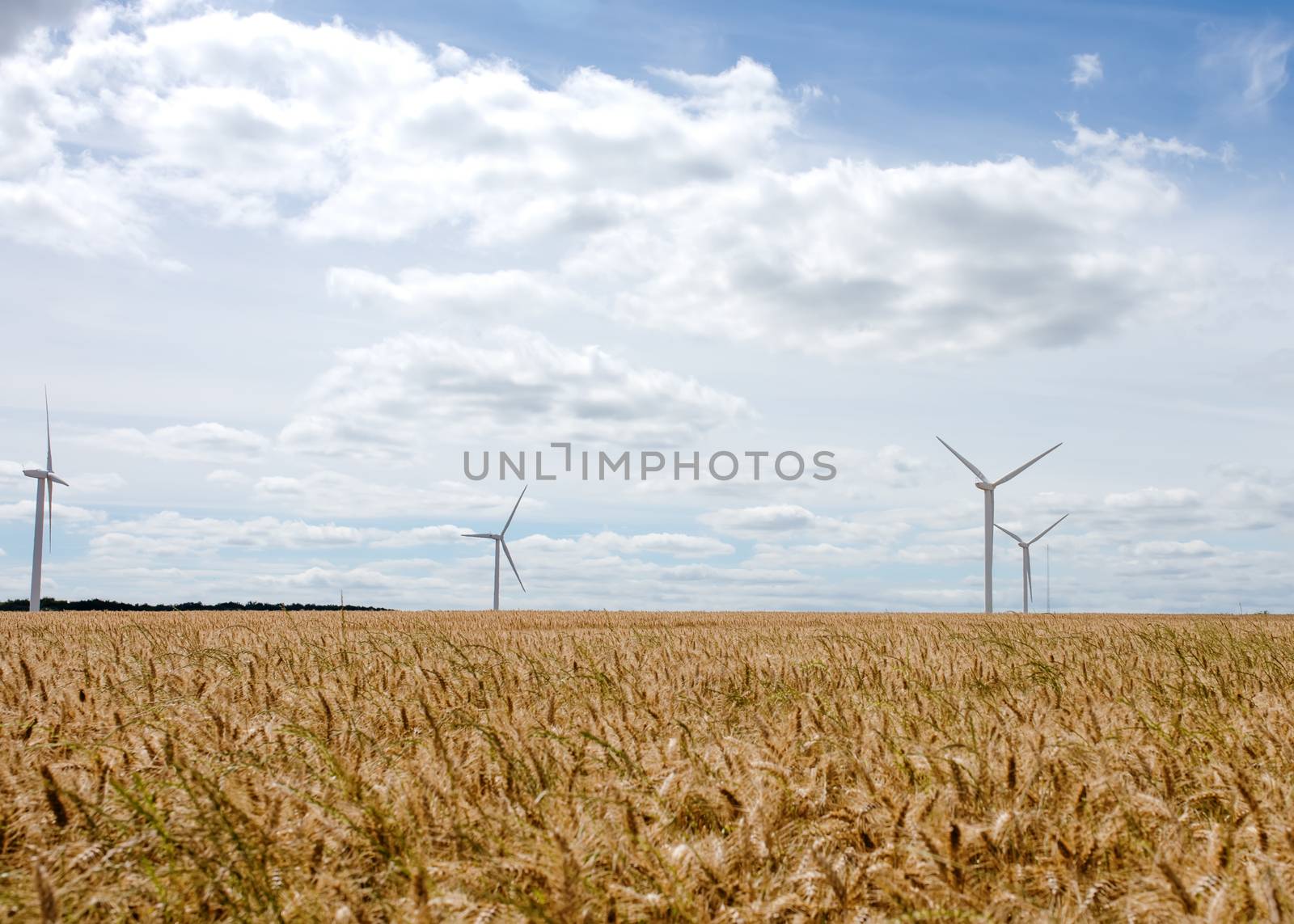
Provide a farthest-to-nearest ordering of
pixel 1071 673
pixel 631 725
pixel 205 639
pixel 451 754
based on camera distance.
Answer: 1. pixel 205 639
2. pixel 1071 673
3. pixel 631 725
4. pixel 451 754

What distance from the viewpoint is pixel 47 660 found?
1081 cm

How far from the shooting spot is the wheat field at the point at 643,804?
3053mm

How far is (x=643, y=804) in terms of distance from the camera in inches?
159

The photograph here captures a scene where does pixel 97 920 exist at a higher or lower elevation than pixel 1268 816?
lower

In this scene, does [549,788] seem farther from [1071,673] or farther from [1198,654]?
[1198,654]

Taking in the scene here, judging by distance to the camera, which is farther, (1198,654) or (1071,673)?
(1198,654)

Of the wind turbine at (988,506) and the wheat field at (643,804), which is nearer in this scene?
the wheat field at (643,804)

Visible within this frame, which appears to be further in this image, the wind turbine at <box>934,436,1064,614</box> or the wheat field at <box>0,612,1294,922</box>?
the wind turbine at <box>934,436,1064,614</box>

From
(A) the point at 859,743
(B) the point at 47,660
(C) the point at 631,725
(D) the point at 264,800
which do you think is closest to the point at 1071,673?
(A) the point at 859,743

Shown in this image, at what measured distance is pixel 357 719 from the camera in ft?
20.1

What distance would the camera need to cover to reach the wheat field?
3053 millimetres

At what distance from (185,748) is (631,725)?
2434 mm

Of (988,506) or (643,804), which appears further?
(988,506)

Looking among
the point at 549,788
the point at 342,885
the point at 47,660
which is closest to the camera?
the point at 342,885
